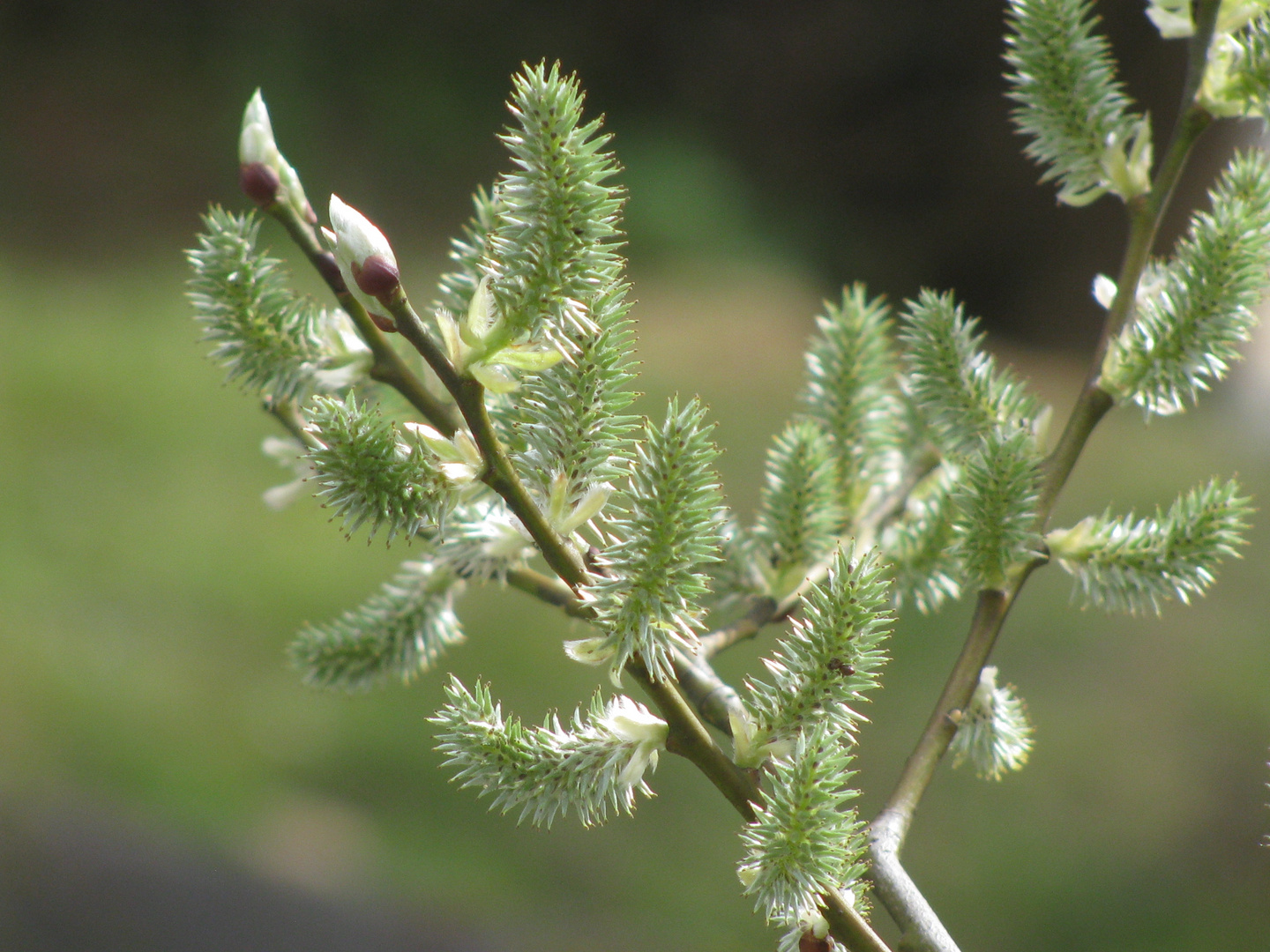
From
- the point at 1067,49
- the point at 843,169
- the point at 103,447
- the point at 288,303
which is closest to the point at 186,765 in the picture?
the point at 103,447

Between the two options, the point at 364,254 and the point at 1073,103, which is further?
the point at 1073,103

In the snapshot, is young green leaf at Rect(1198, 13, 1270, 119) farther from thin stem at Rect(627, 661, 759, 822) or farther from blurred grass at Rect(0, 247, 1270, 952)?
blurred grass at Rect(0, 247, 1270, 952)

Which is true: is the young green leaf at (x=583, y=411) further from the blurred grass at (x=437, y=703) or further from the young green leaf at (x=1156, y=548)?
the blurred grass at (x=437, y=703)

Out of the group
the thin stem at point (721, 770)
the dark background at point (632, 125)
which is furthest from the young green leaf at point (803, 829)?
the dark background at point (632, 125)

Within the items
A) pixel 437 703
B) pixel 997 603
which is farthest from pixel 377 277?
pixel 437 703

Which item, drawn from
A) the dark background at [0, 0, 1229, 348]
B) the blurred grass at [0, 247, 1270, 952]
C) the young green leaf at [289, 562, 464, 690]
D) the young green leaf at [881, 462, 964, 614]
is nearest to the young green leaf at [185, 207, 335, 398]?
the young green leaf at [289, 562, 464, 690]

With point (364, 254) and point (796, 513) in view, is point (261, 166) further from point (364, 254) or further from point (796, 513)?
point (796, 513)
